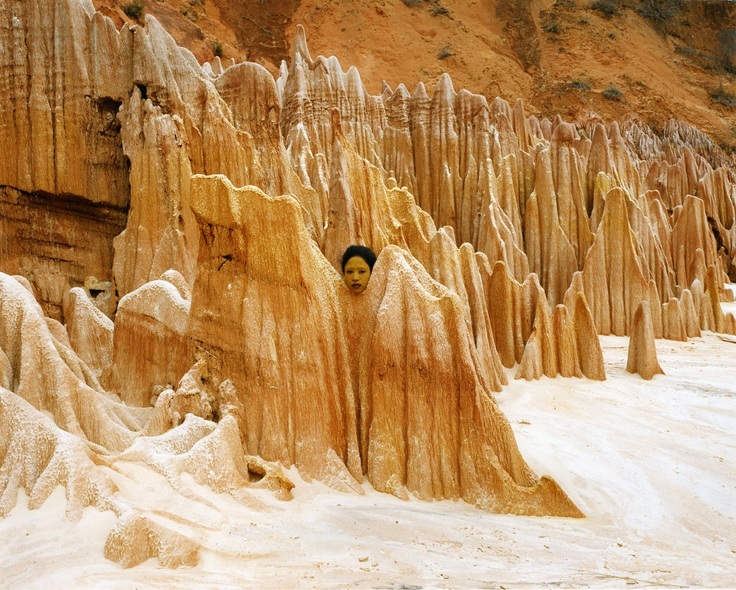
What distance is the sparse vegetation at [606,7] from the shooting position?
158ft

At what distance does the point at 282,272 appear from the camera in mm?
5523

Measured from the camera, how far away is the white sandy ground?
369 cm

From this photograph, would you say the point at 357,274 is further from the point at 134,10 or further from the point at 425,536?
the point at 134,10

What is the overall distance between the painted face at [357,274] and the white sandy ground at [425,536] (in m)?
1.83

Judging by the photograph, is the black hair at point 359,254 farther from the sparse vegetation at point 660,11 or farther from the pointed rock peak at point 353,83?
the sparse vegetation at point 660,11

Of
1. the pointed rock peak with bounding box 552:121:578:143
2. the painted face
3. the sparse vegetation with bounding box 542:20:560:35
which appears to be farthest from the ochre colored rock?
the sparse vegetation with bounding box 542:20:560:35

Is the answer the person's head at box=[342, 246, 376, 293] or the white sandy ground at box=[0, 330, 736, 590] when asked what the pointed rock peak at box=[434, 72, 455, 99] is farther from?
the person's head at box=[342, 246, 376, 293]

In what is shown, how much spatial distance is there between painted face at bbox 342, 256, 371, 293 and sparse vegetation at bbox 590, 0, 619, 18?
50.4 metres

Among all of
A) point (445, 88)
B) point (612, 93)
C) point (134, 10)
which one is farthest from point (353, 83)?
point (612, 93)

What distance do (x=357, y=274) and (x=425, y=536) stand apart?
2412 mm

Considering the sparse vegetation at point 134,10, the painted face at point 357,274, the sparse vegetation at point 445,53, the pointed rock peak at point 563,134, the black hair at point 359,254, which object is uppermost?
the sparse vegetation at point 445,53

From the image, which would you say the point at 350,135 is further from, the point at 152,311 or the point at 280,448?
the point at 280,448

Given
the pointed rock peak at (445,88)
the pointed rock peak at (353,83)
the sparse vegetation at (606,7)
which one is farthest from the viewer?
the sparse vegetation at (606,7)

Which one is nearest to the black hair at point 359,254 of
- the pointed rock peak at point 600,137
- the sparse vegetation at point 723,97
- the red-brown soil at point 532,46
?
the pointed rock peak at point 600,137
